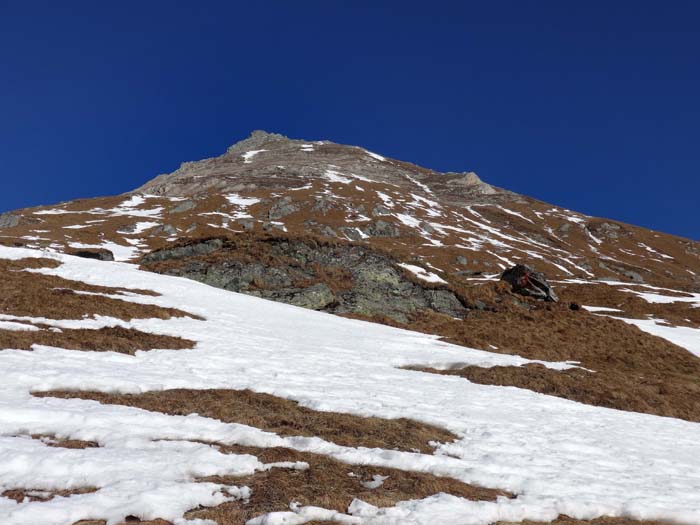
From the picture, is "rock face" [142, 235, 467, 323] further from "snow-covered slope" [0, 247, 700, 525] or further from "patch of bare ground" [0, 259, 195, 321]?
"snow-covered slope" [0, 247, 700, 525]

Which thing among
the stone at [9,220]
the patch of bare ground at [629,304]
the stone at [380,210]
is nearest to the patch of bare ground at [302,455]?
the patch of bare ground at [629,304]

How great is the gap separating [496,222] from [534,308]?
107454 millimetres

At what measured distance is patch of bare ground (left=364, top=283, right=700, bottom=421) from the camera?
21328mm

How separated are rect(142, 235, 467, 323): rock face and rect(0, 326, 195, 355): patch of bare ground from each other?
17.9 meters

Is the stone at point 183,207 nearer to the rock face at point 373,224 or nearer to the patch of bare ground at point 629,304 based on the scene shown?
the rock face at point 373,224

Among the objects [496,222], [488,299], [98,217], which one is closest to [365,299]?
[488,299]

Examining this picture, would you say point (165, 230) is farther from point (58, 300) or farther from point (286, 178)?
point (58, 300)

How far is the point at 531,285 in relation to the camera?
47094 mm

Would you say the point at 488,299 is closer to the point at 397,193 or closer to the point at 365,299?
the point at 365,299

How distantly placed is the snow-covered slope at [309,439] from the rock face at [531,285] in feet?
84.2

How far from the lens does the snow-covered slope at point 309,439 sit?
748 cm

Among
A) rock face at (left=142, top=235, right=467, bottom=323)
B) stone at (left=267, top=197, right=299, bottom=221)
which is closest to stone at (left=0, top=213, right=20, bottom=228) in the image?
stone at (left=267, top=197, right=299, bottom=221)

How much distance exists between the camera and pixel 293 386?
15516 mm

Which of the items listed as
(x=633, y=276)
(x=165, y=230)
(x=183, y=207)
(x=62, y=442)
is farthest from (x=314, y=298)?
(x=633, y=276)
